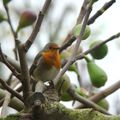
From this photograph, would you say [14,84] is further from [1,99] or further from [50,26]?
[50,26]

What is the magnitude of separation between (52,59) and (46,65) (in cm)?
3

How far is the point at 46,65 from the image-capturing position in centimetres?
103

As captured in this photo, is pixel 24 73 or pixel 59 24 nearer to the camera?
pixel 24 73

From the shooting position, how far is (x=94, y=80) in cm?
123

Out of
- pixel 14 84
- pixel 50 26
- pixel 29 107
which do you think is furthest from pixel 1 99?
pixel 50 26

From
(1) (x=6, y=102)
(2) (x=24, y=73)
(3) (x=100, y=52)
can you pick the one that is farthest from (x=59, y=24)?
(2) (x=24, y=73)

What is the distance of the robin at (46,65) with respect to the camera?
3.16 ft

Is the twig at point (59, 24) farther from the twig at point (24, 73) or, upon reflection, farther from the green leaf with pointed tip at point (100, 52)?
the twig at point (24, 73)

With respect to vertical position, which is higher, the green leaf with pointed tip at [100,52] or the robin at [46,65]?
the green leaf with pointed tip at [100,52]

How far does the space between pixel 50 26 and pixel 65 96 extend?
4.27m

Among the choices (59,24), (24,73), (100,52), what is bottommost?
(24,73)

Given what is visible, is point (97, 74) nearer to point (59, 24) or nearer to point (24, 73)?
point (24, 73)

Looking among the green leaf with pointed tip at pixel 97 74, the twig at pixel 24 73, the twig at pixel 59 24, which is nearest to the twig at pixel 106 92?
the green leaf with pointed tip at pixel 97 74

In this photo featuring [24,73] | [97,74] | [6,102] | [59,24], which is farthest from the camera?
[59,24]
